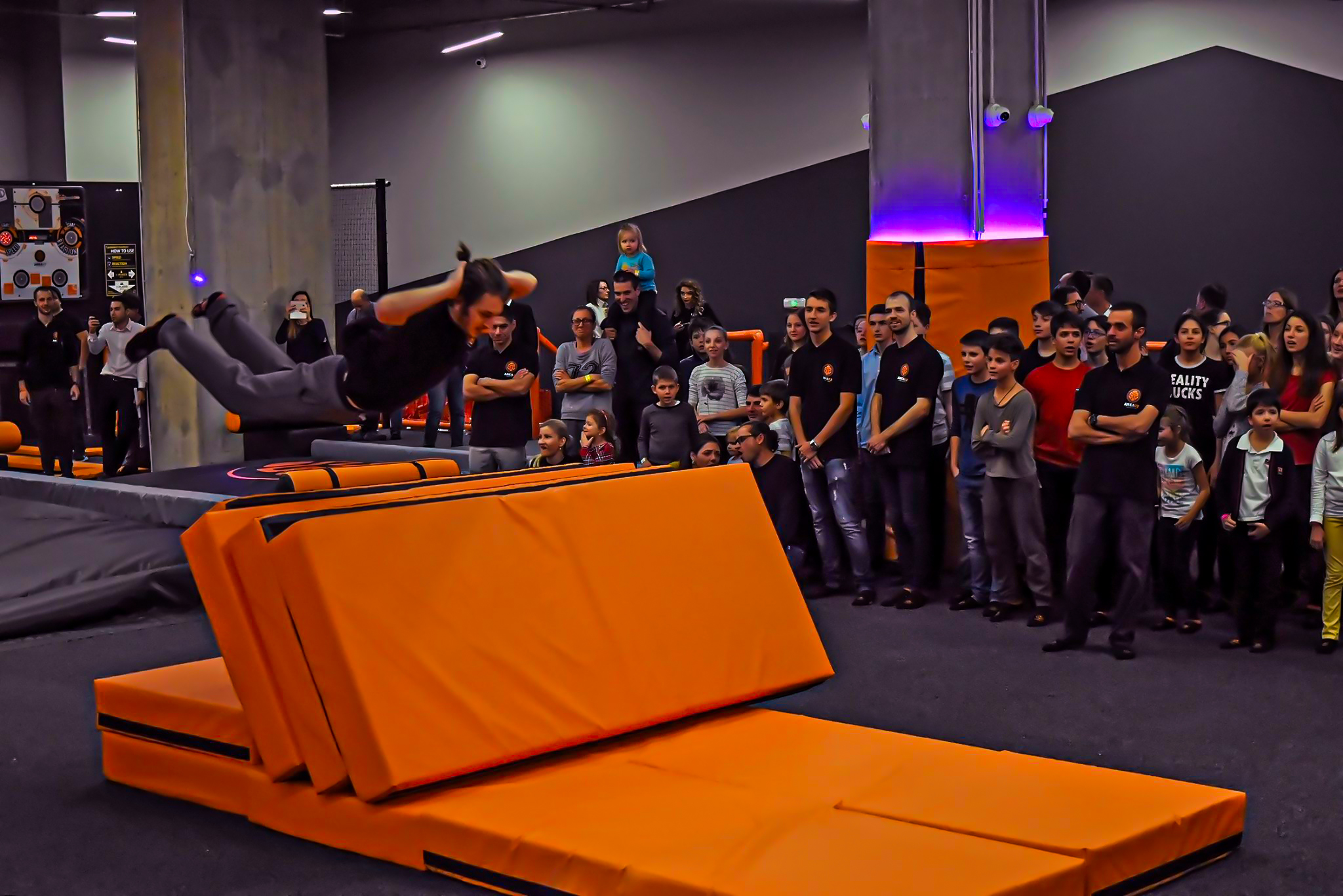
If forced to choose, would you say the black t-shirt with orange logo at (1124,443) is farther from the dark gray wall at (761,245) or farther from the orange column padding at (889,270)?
the dark gray wall at (761,245)

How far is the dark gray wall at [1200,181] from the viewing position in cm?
990

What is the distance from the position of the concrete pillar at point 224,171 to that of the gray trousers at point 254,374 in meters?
5.87

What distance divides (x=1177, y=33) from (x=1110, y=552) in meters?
6.17

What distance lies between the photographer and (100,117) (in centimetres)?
1512

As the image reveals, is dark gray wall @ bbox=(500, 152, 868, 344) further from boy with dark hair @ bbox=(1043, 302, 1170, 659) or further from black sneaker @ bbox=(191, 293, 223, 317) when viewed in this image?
black sneaker @ bbox=(191, 293, 223, 317)

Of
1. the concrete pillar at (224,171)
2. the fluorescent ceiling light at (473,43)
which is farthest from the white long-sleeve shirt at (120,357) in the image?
the fluorescent ceiling light at (473,43)

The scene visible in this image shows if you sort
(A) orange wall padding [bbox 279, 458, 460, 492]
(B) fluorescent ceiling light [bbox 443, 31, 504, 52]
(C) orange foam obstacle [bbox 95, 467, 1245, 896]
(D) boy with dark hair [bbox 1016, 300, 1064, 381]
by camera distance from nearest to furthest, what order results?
(C) orange foam obstacle [bbox 95, 467, 1245, 896]
(A) orange wall padding [bbox 279, 458, 460, 492]
(D) boy with dark hair [bbox 1016, 300, 1064, 381]
(B) fluorescent ceiling light [bbox 443, 31, 504, 52]

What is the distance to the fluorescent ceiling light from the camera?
14.3 metres

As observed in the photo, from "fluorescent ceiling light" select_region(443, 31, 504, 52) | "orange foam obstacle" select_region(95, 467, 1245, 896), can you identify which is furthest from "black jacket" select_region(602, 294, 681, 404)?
"fluorescent ceiling light" select_region(443, 31, 504, 52)

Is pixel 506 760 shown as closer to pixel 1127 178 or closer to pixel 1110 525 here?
pixel 1110 525

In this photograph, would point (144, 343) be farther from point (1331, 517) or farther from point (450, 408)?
point (450, 408)

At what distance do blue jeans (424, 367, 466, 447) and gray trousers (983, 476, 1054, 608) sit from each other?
564 centimetres

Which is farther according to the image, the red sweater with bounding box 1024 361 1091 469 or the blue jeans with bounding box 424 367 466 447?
the blue jeans with bounding box 424 367 466 447

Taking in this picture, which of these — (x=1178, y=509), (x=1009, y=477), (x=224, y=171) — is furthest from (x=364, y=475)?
(x=224, y=171)
